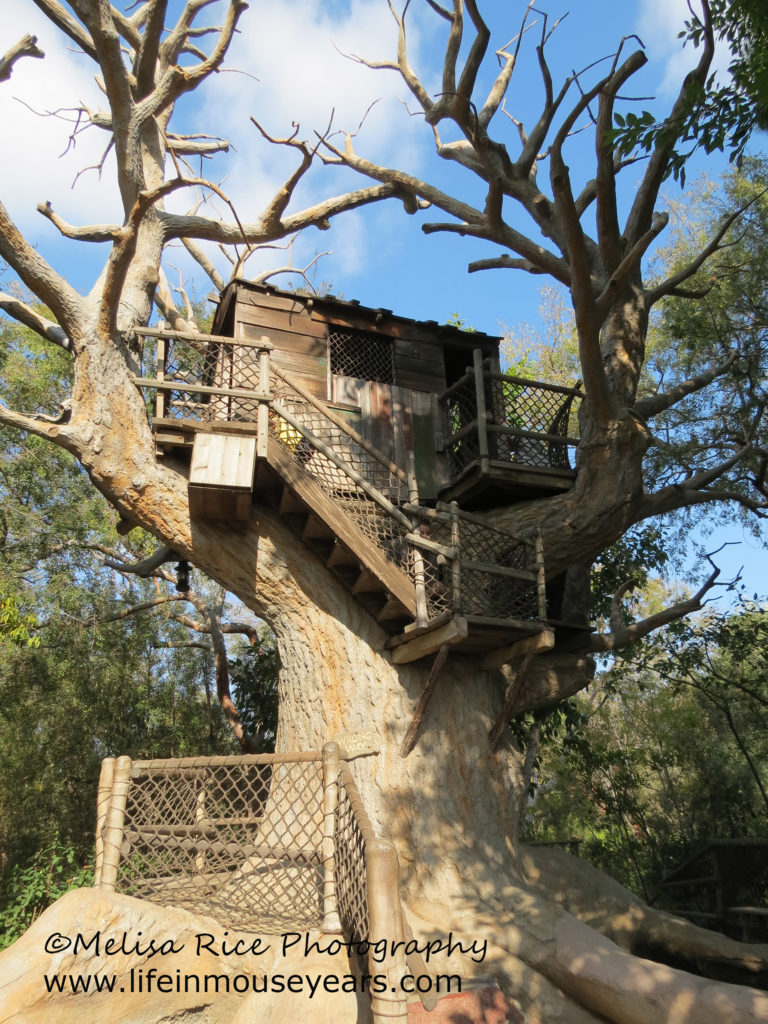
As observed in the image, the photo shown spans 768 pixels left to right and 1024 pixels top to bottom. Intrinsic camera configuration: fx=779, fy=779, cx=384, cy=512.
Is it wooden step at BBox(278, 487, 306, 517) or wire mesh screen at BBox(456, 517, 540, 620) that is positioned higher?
wooden step at BBox(278, 487, 306, 517)

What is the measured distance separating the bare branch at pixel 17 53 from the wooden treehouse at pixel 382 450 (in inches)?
127

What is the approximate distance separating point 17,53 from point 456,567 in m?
7.32

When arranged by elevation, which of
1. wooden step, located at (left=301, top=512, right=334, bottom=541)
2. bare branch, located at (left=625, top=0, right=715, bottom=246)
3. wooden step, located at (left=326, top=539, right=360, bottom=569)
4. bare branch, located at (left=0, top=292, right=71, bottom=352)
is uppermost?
bare branch, located at (left=625, top=0, right=715, bottom=246)

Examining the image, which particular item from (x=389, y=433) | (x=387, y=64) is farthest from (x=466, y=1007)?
(x=387, y=64)

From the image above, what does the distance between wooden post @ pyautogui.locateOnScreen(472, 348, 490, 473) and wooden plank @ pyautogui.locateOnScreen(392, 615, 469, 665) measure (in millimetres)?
2316

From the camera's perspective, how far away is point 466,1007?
5594 mm

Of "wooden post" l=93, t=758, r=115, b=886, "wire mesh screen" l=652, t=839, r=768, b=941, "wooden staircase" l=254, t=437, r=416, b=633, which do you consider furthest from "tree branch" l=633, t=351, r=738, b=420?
"wooden post" l=93, t=758, r=115, b=886

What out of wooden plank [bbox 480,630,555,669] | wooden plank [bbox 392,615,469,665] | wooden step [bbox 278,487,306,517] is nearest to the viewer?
wooden plank [bbox 392,615,469,665]

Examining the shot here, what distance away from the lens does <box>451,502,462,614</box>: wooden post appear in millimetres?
7121

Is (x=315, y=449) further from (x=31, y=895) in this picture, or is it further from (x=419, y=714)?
(x=31, y=895)

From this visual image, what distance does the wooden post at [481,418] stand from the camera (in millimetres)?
9000

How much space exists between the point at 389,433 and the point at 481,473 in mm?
1496

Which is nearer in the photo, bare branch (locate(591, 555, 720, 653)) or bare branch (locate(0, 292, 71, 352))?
bare branch (locate(0, 292, 71, 352))

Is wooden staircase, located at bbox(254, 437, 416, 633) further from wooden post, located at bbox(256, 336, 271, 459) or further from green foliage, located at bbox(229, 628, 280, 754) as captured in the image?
green foliage, located at bbox(229, 628, 280, 754)
